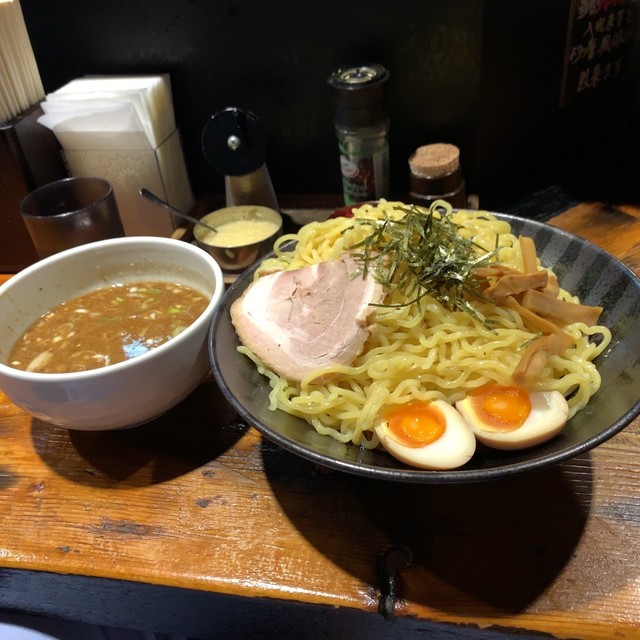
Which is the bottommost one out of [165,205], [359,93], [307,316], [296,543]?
[296,543]

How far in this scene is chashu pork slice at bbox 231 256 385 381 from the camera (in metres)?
1.45

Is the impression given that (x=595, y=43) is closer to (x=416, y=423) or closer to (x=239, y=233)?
(x=239, y=233)

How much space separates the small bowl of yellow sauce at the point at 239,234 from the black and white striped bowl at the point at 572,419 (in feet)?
2.09

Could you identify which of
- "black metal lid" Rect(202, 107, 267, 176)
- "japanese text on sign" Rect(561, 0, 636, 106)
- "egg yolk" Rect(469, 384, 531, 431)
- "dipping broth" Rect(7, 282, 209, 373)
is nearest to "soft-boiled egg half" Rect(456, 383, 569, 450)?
"egg yolk" Rect(469, 384, 531, 431)

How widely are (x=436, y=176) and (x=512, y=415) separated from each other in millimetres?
1341

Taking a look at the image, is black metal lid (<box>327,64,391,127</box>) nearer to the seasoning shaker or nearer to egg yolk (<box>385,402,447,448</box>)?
the seasoning shaker

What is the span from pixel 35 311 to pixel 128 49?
152 cm

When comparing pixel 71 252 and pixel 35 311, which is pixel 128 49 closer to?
pixel 71 252

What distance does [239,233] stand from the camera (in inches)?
100

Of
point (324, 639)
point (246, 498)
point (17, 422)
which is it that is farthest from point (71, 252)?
point (324, 639)

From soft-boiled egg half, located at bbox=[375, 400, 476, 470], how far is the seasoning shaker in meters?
1.29

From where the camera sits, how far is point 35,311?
175 cm

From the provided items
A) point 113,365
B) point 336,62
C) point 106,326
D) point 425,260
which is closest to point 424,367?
point 425,260

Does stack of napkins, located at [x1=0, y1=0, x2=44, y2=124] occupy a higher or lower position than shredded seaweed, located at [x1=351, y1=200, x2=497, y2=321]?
higher
